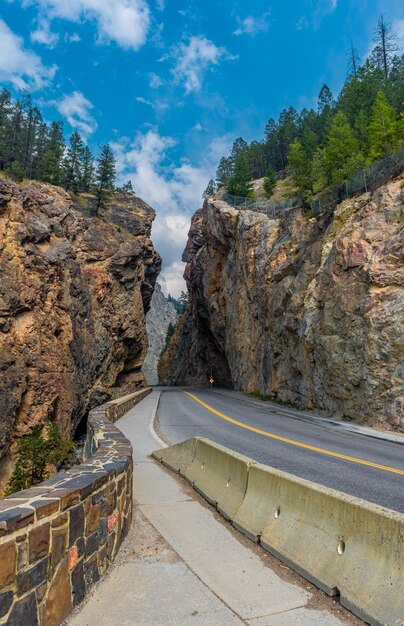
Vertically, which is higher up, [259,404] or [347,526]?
[347,526]

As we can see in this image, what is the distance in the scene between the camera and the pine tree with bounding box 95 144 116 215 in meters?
49.8

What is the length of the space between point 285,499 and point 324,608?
4.12 feet

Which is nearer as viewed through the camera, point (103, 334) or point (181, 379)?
point (103, 334)

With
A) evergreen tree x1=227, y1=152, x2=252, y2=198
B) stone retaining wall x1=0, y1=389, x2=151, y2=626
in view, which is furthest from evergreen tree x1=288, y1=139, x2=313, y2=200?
stone retaining wall x1=0, y1=389, x2=151, y2=626

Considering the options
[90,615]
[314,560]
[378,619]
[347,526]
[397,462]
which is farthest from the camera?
[397,462]

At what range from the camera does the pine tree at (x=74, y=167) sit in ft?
172

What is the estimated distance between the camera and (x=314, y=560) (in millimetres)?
3814

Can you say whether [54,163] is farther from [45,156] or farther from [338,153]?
[338,153]

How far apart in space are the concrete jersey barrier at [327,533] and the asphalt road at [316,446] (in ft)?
7.74

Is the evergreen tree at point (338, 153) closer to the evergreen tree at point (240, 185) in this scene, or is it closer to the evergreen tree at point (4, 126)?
the evergreen tree at point (240, 185)

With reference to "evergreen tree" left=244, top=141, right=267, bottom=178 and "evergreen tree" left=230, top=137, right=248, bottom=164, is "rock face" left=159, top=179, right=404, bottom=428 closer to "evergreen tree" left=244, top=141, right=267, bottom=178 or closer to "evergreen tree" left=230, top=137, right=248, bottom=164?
"evergreen tree" left=244, top=141, right=267, bottom=178

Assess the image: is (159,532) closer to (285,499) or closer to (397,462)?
(285,499)

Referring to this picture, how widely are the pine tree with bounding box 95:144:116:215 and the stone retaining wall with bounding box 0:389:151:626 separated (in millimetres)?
48771

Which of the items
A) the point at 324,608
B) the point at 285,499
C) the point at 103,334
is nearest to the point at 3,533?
the point at 324,608
